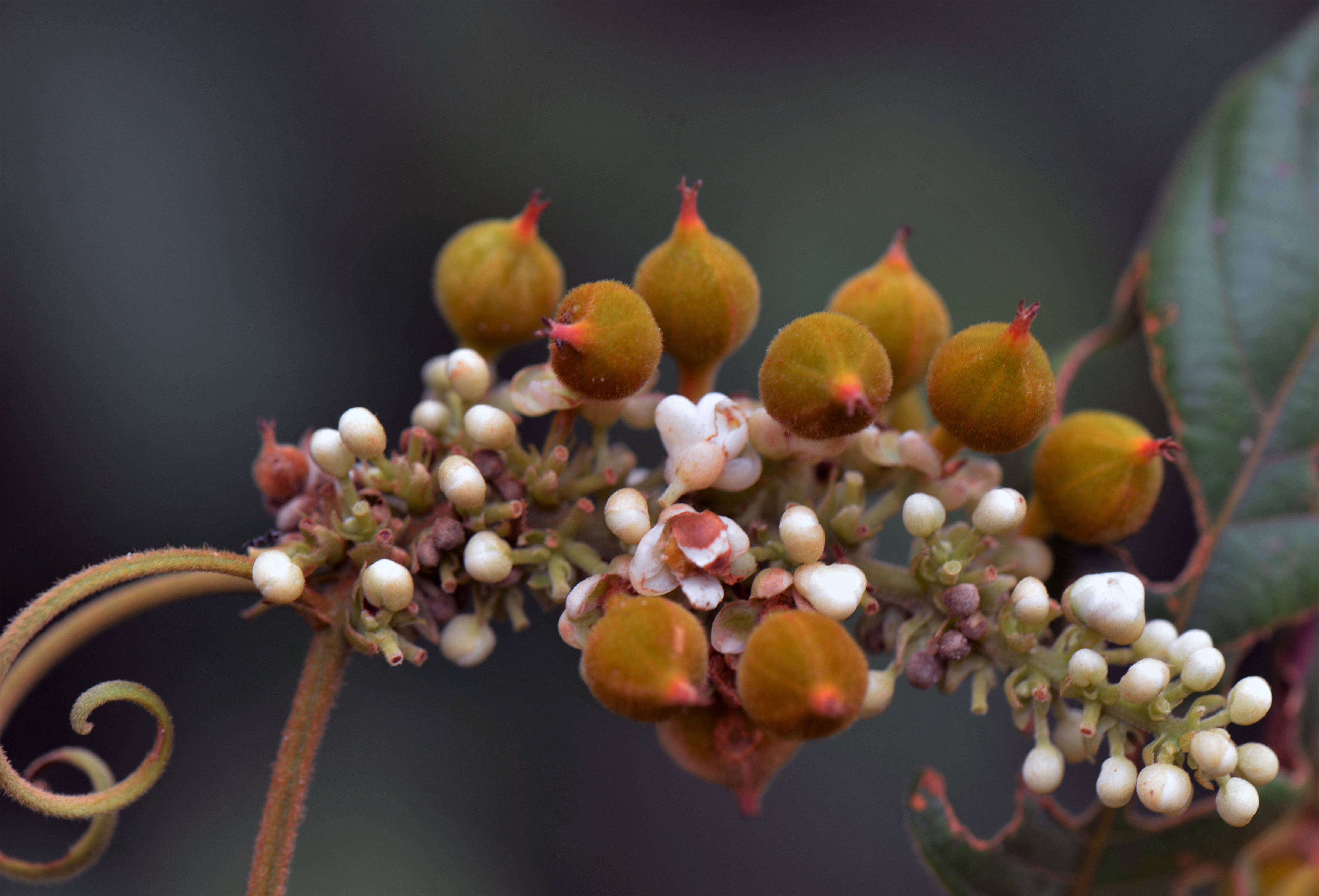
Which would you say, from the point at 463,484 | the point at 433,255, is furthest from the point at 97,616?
the point at 433,255

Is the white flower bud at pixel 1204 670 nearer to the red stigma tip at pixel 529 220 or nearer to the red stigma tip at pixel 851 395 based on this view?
the red stigma tip at pixel 851 395

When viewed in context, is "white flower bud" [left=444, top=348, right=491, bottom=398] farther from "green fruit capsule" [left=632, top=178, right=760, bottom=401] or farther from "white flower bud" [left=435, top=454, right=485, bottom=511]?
"green fruit capsule" [left=632, top=178, right=760, bottom=401]

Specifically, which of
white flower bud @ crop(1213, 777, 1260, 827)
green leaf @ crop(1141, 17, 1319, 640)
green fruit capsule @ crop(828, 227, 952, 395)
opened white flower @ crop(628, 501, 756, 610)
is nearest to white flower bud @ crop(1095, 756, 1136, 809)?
white flower bud @ crop(1213, 777, 1260, 827)

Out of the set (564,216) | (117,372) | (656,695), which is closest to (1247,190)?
(656,695)

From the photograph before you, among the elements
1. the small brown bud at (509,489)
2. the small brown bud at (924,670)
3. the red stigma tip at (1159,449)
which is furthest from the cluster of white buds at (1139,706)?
the small brown bud at (509,489)

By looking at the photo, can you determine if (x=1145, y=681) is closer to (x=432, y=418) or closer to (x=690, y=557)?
(x=690, y=557)
